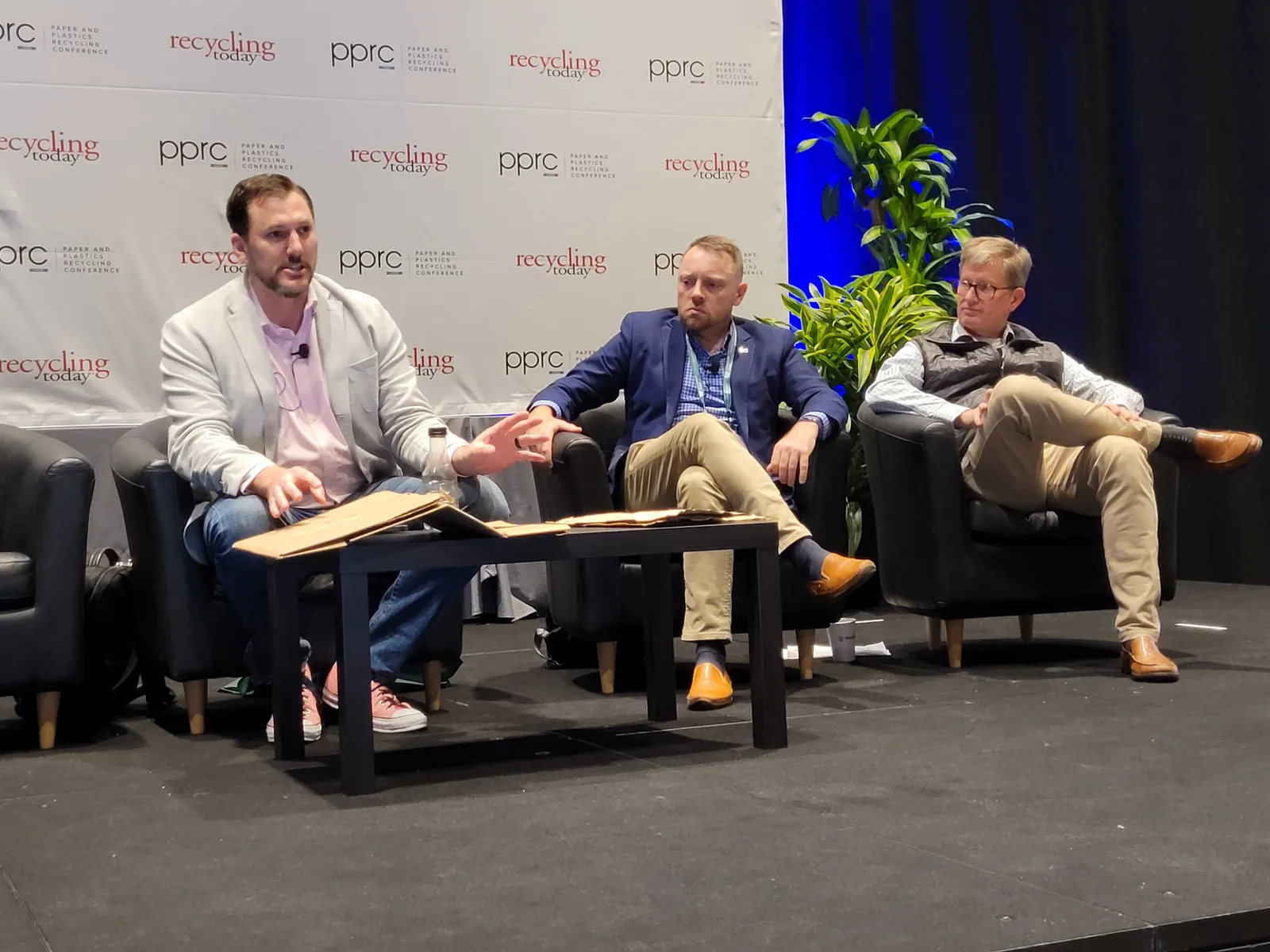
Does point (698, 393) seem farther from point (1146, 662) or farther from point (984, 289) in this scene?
point (1146, 662)

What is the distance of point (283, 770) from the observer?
8.41 ft

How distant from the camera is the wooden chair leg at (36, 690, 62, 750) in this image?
2.82 metres

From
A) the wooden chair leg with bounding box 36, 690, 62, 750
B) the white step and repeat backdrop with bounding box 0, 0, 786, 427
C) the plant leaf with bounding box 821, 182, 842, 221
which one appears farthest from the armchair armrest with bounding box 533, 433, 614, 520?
the plant leaf with bounding box 821, 182, 842, 221

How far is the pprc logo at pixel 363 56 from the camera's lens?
4.39 m

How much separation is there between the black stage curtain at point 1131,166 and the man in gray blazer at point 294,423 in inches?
125

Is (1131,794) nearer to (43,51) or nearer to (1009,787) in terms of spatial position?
(1009,787)

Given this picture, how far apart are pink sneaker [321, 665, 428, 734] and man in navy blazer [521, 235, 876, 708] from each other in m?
0.64

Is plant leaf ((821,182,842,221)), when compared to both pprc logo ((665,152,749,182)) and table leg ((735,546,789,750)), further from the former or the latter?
table leg ((735,546,789,750))

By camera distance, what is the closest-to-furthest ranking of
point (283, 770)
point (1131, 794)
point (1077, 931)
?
point (1077, 931) < point (1131, 794) < point (283, 770)

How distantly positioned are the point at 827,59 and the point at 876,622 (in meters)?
2.46

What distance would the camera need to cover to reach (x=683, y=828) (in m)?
2.04

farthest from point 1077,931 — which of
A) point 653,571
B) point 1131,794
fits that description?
point 653,571

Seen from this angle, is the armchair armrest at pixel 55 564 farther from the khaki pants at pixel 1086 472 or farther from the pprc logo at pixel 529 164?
the pprc logo at pixel 529 164

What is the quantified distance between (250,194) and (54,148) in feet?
4.58
